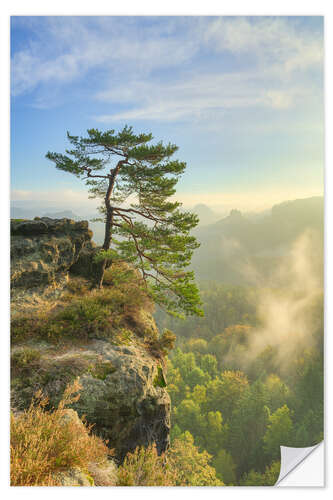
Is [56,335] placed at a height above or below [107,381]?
above

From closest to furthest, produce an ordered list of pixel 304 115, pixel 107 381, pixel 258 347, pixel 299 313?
pixel 107 381
pixel 304 115
pixel 299 313
pixel 258 347

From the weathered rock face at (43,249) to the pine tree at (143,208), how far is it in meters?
0.74

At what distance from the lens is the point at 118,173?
5.67 meters

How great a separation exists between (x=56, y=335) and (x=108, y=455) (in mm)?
A: 1946

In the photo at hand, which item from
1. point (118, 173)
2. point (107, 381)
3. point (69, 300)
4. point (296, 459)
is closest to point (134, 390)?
point (107, 381)

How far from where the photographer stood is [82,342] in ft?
Answer: 14.4

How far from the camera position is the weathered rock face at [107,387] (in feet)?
11.7

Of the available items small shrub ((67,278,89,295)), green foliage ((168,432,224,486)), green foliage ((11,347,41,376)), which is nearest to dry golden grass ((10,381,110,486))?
green foliage ((11,347,41,376))

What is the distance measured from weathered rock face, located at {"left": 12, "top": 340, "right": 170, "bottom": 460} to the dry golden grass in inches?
24.6

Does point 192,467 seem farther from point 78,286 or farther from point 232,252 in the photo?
point 232,252

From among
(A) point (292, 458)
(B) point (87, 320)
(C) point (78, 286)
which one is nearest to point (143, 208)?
(C) point (78, 286)

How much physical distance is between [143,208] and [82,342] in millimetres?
3093

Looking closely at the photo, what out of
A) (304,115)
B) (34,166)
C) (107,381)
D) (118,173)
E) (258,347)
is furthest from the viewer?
(258,347)

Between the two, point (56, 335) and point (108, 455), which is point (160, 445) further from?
point (56, 335)
